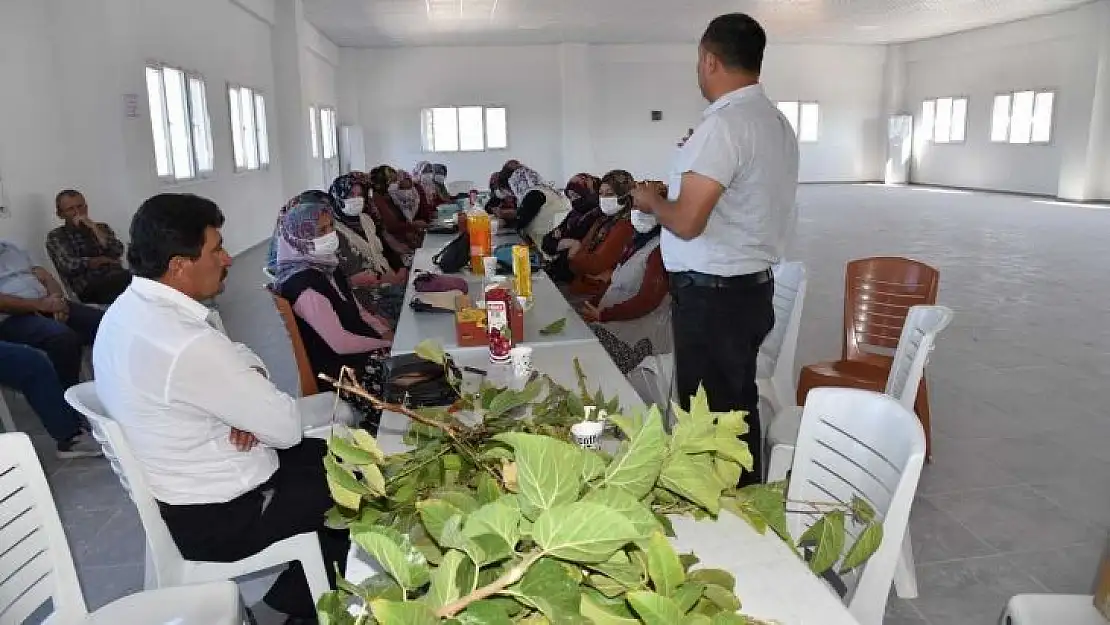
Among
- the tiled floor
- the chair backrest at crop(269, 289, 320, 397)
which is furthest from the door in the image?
the chair backrest at crop(269, 289, 320, 397)

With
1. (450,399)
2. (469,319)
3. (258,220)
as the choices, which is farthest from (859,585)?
(258,220)

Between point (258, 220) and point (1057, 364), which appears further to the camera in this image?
point (258, 220)

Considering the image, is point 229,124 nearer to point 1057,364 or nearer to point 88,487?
point 88,487

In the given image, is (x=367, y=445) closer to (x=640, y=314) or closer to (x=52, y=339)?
(x=640, y=314)

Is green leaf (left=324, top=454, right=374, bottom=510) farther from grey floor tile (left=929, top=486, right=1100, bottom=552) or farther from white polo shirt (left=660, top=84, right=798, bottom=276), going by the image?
grey floor tile (left=929, top=486, right=1100, bottom=552)

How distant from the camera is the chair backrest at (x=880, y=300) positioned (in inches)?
131

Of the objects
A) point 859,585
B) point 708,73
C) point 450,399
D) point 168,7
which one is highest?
point 168,7

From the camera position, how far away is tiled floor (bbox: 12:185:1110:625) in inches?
99.4

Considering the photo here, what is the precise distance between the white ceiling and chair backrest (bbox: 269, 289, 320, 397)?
361 inches

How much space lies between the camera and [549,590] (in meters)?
0.71

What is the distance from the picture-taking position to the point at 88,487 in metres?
3.30

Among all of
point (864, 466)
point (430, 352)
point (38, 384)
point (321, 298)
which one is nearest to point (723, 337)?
point (864, 466)

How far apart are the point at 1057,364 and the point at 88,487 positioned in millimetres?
5028

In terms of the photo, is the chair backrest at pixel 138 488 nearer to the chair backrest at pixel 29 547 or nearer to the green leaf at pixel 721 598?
the chair backrest at pixel 29 547
